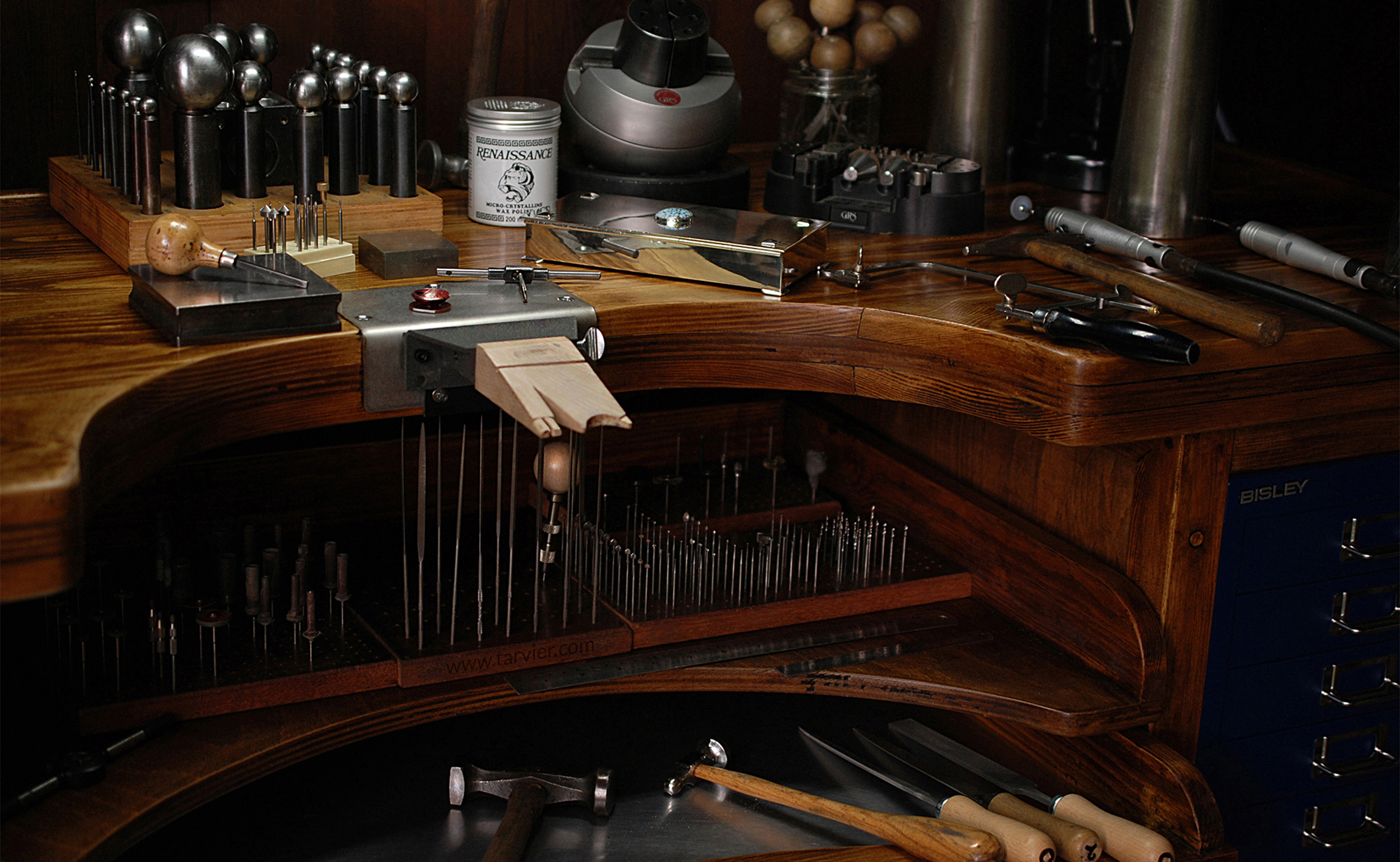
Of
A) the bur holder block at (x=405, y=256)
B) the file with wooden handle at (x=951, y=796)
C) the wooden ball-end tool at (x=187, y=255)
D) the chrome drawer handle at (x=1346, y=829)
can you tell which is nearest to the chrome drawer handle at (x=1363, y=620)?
the chrome drawer handle at (x=1346, y=829)

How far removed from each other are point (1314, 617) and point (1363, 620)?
73mm

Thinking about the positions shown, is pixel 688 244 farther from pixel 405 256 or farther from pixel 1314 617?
pixel 1314 617

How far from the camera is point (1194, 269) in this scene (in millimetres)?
1608

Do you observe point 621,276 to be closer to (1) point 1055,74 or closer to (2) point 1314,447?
(2) point 1314,447

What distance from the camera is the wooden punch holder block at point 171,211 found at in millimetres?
1518

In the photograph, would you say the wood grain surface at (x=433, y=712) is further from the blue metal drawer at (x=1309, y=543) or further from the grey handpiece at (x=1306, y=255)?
the grey handpiece at (x=1306, y=255)

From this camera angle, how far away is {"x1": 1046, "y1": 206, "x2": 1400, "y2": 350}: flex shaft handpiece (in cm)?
149

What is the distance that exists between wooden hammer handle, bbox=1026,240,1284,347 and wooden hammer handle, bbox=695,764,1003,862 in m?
0.55

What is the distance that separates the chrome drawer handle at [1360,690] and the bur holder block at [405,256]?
3.59ft

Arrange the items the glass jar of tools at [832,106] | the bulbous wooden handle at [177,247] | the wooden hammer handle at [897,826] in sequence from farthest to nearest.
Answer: the glass jar of tools at [832,106] < the wooden hammer handle at [897,826] < the bulbous wooden handle at [177,247]

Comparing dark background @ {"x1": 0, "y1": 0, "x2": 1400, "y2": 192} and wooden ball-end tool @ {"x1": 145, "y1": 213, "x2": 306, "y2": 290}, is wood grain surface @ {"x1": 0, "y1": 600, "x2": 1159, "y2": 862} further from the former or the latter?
dark background @ {"x1": 0, "y1": 0, "x2": 1400, "y2": 192}

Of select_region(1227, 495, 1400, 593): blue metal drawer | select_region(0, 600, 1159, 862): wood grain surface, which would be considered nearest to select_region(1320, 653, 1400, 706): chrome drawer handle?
select_region(1227, 495, 1400, 593): blue metal drawer

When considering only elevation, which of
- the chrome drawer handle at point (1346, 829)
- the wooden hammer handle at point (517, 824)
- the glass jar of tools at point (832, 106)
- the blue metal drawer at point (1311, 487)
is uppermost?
the glass jar of tools at point (832, 106)

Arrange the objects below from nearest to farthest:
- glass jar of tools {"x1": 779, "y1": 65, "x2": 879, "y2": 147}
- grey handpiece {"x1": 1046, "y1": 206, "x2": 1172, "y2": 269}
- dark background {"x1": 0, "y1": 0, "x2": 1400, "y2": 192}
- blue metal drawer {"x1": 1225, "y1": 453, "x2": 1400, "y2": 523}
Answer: blue metal drawer {"x1": 1225, "y1": 453, "x2": 1400, "y2": 523}, grey handpiece {"x1": 1046, "y1": 206, "x2": 1172, "y2": 269}, dark background {"x1": 0, "y1": 0, "x2": 1400, "y2": 192}, glass jar of tools {"x1": 779, "y1": 65, "x2": 879, "y2": 147}
